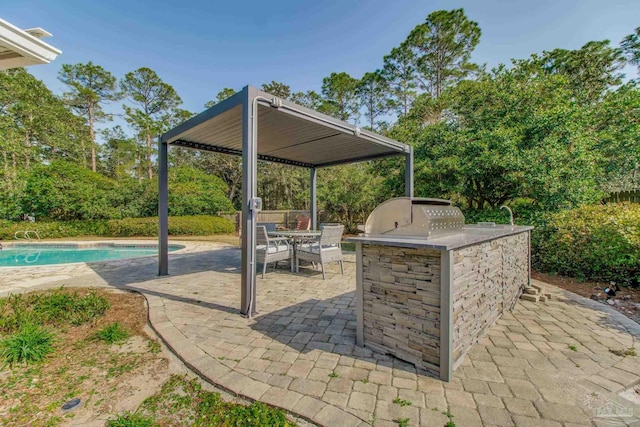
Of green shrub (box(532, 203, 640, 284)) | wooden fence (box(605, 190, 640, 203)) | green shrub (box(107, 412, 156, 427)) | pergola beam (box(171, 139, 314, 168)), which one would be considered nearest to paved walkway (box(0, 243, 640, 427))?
green shrub (box(107, 412, 156, 427))

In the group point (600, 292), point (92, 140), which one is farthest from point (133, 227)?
point (600, 292)

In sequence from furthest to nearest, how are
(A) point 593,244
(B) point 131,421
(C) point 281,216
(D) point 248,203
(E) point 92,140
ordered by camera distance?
(E) point 92,140
(C) point 281,216
(A) point 593,244
(D) point 248,203
(B) point 131,421

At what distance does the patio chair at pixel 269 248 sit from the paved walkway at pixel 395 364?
108 cm

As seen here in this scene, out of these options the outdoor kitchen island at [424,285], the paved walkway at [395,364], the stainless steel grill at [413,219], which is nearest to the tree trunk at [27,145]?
the paved walkway at [395,364]

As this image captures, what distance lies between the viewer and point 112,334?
8.84 feet

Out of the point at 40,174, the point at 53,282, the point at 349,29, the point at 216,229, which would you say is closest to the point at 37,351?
the point at 53,282

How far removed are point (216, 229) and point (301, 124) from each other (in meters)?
10.5

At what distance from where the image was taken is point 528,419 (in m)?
1.58

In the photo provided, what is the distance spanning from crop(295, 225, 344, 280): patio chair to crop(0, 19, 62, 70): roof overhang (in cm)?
380

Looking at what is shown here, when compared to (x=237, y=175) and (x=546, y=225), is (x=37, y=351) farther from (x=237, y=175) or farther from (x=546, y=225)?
(x=237, y=175)

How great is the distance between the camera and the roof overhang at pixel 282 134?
367 centimetres

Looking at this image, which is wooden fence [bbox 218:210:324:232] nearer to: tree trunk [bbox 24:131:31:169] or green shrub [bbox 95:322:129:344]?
green shrub [bbox 95:322:129:344]

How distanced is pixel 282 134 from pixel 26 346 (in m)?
4.29

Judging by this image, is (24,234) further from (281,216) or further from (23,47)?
(23,47)
